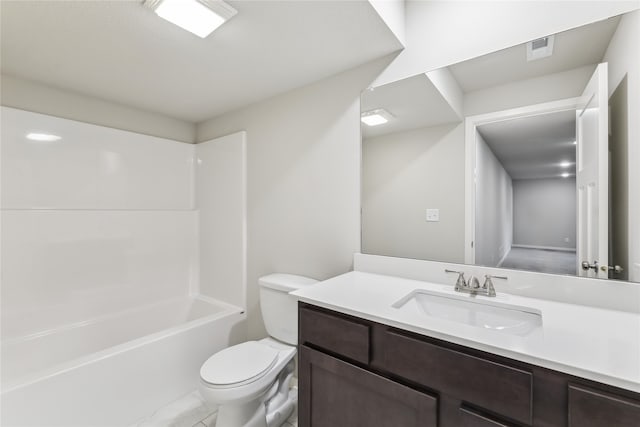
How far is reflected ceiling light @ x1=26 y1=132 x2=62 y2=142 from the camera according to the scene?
6.59 ft

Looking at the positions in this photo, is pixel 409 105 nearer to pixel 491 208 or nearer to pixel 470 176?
pixel 470 176

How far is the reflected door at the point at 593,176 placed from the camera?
109 cm

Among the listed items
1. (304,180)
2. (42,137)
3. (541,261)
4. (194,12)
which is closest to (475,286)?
(541,261)

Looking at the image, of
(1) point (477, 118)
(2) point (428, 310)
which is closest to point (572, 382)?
(2) point (428, 310)

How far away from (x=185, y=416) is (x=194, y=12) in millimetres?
2245

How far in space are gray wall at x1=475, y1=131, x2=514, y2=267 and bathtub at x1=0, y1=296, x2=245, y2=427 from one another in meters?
1.93

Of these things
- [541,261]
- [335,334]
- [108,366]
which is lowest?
[108,366]

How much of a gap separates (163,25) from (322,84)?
96 cm

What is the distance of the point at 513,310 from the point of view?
Result: 44.5 inches

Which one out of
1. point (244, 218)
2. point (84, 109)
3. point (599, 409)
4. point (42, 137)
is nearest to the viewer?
point (599, 409)

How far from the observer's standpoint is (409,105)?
1.62 metres

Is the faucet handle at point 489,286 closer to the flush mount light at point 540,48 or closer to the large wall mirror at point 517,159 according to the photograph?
the large wall mirror at point 517,159

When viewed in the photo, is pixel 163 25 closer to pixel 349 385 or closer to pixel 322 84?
pixel 322 84

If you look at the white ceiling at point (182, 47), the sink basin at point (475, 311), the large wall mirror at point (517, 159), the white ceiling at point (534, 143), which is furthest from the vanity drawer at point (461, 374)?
the white ceiling at point (182, 47)
